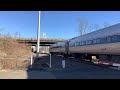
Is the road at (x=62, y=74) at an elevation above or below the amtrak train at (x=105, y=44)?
below

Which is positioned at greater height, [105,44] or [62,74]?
[105,44]

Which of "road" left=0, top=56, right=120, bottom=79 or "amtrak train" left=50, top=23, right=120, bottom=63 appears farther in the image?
"amtrak train" left=50, top=23, right=120, bottom=63

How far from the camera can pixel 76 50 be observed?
3600 cm

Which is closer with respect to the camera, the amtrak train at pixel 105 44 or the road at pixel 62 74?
the road at pixel 62 74

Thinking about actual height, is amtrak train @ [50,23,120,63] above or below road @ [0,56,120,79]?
above

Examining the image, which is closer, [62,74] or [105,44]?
[62,74]
